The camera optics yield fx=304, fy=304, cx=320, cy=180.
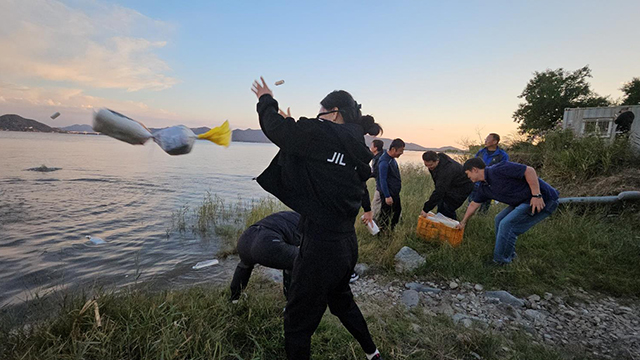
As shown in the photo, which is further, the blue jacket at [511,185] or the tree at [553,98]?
the tree at [553,98]

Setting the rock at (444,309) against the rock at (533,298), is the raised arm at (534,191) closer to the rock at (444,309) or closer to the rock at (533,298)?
the rock at (533,298)

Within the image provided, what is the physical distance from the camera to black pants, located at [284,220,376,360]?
1.94 metres

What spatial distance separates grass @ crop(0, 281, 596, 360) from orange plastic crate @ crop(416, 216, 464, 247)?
2.07m

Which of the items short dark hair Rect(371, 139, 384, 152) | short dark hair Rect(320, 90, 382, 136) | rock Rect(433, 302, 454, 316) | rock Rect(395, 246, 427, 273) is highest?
short dark hair Rect(320, 90, 382, 136)

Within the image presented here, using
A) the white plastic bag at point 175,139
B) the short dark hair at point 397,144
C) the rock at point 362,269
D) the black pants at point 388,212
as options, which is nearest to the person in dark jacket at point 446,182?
the short dark hair at point 397,144

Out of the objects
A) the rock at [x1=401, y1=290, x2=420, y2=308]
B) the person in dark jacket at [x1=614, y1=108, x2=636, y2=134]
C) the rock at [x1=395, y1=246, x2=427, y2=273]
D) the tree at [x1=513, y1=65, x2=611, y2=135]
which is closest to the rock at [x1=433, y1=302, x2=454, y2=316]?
the rock at [x1=401, y1=290, x2=420, y2=308]

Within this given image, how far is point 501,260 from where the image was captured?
471cm

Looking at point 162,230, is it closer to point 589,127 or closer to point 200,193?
point 200,193

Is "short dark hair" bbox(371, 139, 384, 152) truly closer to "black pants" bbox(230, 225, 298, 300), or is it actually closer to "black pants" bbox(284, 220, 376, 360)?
"black pants" bbox(230, 225, 298, 300)

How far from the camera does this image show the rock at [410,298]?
3.88 meters

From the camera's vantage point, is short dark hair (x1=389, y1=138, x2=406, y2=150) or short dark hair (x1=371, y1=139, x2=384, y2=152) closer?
short dark hair (x1=389, y1=138, x2=406, y2=150)

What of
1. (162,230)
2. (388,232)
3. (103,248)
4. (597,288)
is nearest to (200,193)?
(162,230)

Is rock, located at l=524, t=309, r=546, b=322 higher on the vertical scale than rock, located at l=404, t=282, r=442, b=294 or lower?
higher

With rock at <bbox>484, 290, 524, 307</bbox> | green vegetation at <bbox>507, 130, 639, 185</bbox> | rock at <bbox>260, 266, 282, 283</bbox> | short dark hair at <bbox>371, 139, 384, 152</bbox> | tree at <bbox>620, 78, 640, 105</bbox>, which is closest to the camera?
rock at <bbox>484, 290, 524, 307</bbox>
